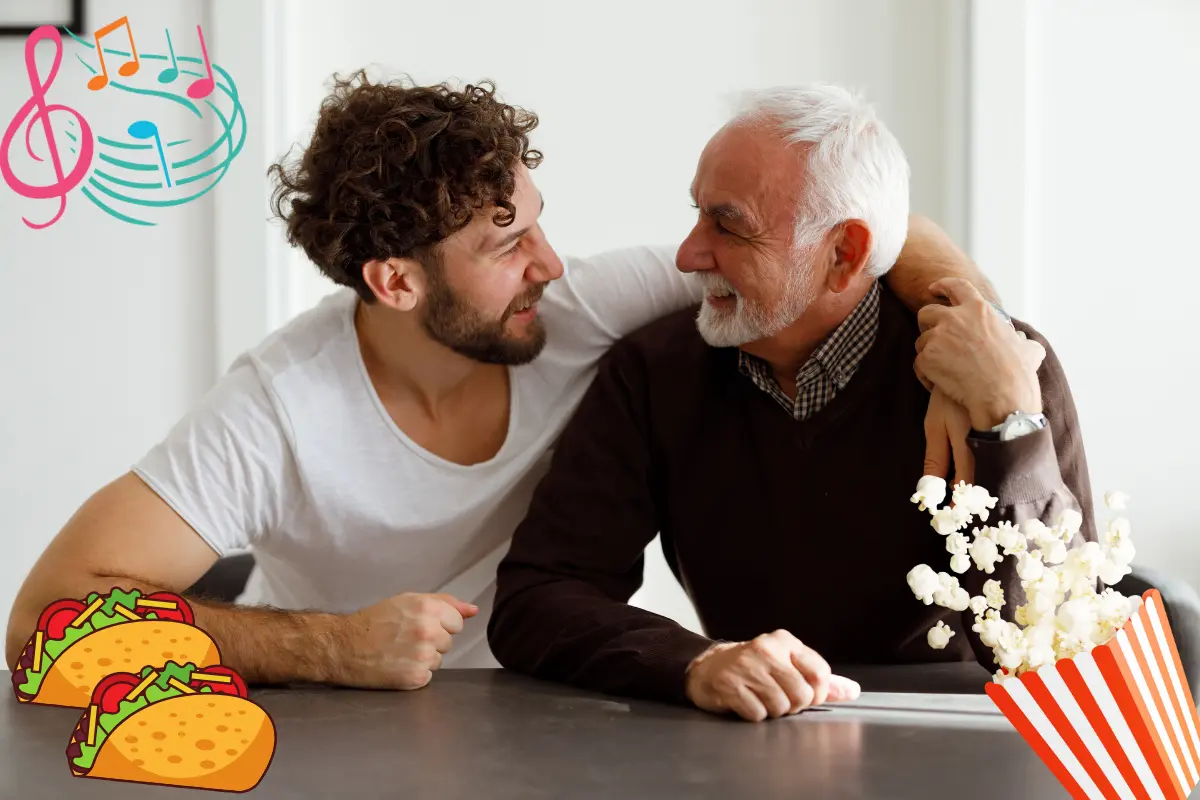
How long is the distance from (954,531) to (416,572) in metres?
1.07

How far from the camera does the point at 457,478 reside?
1815mm

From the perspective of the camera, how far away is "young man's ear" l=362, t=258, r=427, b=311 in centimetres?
184

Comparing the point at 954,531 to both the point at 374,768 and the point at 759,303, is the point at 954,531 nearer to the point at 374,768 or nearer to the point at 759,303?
the point at 374,768

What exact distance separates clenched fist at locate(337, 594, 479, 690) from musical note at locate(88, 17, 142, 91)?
1833mm

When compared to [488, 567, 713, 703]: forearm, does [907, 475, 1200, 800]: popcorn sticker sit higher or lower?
higher

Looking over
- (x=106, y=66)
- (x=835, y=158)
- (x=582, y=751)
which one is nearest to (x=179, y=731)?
(x=582, y=751)

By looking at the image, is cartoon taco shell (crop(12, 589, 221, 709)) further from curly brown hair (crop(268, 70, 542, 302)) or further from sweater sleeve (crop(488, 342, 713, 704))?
curly brown hair (crop(268, 70, 542, 302))

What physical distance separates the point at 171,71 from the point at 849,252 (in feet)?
5.86

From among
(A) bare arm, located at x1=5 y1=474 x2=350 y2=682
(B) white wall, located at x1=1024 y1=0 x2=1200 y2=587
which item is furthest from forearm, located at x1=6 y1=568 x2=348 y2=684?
(B) white wall, located at x1=1024 y1=0 x2=1200 y2=587

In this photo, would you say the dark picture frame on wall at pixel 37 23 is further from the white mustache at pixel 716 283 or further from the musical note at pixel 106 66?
the white mustache at pixel 716 283

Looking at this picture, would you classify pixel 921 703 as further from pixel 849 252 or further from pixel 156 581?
pixel 156 581

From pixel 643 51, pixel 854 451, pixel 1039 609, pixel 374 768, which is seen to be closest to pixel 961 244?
pixel 643 51

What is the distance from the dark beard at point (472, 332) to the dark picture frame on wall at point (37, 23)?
55.5 inches

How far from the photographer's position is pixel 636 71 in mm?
2652
